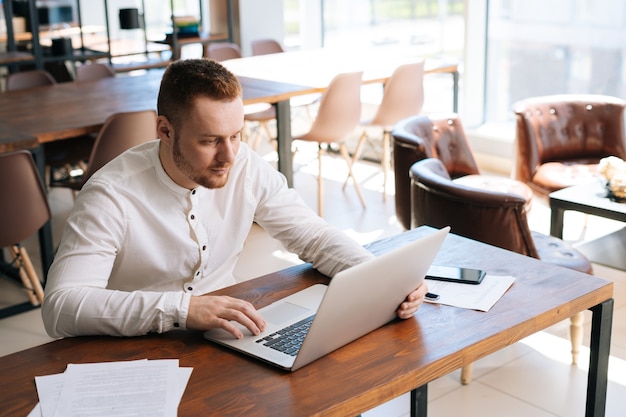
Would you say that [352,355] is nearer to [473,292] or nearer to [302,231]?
[473,292]

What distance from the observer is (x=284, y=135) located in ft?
17.2

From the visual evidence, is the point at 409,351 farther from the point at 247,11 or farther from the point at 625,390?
the point at 247,11

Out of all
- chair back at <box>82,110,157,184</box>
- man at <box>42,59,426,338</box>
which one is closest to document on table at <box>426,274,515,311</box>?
man at <box>42,59,426,338</box>

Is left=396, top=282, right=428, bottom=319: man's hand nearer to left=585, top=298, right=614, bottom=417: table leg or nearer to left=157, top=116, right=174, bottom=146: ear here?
left=585, top=298, right=614, bottom=417: table leg

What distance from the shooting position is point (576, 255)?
3.71 metres

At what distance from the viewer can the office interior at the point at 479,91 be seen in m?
3.38

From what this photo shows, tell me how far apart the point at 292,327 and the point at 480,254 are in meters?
0.75

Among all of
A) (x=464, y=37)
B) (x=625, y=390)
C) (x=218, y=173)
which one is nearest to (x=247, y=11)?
(x=464, y=37)

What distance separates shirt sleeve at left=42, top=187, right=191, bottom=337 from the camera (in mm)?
1896

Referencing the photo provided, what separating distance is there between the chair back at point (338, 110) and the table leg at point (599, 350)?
11.0 ft

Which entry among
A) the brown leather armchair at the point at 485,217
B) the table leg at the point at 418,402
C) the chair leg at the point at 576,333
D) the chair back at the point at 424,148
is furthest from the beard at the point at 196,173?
the chair back at the point at 424,148

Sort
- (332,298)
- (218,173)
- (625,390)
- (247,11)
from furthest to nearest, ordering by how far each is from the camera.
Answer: (247,11), (625,390), (218,173), (332,298)

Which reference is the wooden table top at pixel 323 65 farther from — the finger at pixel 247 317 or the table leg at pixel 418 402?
the finger at pixel 247 317

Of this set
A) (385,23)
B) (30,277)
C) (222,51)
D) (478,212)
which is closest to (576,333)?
(478,212)
